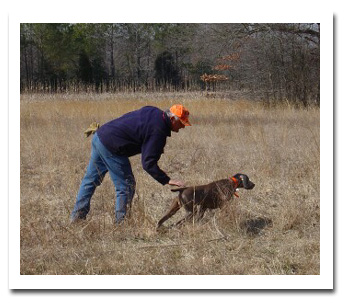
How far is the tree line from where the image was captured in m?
9.22

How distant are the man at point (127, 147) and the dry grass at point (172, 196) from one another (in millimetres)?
146

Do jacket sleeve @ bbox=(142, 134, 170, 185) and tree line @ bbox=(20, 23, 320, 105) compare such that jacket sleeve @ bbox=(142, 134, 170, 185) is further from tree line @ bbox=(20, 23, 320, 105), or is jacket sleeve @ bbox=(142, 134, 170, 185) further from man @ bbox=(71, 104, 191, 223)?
tree line @ bbox=(20, 23, 320, 105)

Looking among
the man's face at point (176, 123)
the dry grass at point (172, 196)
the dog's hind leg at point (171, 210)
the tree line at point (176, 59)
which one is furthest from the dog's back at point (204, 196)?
the tree line at point (176, 59)

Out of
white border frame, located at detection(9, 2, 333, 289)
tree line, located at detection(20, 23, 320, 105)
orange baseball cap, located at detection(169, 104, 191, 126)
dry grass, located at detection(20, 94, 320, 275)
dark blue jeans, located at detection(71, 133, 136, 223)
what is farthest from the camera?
tree line, located at detection(20, 23, 320, 105)

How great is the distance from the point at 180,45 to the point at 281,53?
3188 millimetres

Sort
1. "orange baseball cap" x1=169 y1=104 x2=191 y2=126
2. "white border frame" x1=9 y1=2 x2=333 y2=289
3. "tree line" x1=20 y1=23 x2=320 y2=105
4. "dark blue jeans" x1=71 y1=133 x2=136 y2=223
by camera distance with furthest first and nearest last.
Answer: "tree line" x1=20 y1=23 x2=320 y2=105
"dark blue jeans" x1=71 y1=133 x2=136 y2=223
"orange baseball cap" x1=169 y1=104 x2=191 y2=126
"white border frame" x1=9 y1=2 x2=333 y2=289

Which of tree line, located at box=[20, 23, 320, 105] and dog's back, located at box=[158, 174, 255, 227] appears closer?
dog's back, located at box=[158, 174, 255, 227]

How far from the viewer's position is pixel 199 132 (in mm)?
9516

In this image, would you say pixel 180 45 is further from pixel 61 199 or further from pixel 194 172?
pixel 61 199

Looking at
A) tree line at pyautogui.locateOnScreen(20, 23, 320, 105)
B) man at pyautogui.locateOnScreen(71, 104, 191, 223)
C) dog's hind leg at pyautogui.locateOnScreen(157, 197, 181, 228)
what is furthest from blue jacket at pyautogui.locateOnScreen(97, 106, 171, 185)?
tree line at pyautogui.locateOnScreen(20, 23, 320, 105)

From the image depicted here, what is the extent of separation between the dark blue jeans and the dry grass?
0.33 ft
